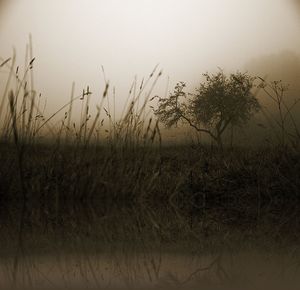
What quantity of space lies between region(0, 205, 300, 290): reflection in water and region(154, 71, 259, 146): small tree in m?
2.10

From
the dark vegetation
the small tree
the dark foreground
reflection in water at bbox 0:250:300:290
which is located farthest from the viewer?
the small tree

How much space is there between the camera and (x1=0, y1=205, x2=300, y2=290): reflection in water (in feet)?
3.12

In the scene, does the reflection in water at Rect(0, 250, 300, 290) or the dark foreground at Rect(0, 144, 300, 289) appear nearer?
the reflection in water at Rect(0, 250, 300, 290)

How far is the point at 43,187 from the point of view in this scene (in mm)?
2926

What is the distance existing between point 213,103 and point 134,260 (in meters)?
2.91

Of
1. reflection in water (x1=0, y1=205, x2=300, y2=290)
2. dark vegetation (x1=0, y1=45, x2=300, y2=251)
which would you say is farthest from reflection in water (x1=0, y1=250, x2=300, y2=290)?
dark vegetation (x1=0, y1=45, x2=300, y2=251)

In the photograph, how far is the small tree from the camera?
3910 mm

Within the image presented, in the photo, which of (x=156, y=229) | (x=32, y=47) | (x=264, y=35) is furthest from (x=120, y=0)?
(x=156, y=229)

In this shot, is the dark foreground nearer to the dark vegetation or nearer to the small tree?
the dark vegetation

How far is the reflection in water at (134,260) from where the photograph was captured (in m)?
0.95

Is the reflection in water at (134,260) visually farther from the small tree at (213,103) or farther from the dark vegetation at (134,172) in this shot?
the small tree at (213,103)

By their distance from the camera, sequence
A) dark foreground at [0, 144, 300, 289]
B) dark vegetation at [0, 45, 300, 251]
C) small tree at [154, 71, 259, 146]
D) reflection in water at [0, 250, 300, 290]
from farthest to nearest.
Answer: small tree at [154, 71, 259, 146] < dark vegetation at [0, 45, 300, 251] < dark foreground at [0, 144, 300, 289] < reflection in water at [0, 250, 300, 290]

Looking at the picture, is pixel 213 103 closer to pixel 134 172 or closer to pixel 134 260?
pixel 134 172

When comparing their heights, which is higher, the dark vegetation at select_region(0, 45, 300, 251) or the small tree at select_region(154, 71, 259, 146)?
the small tree at select_region(154, 71, 259, 146)
